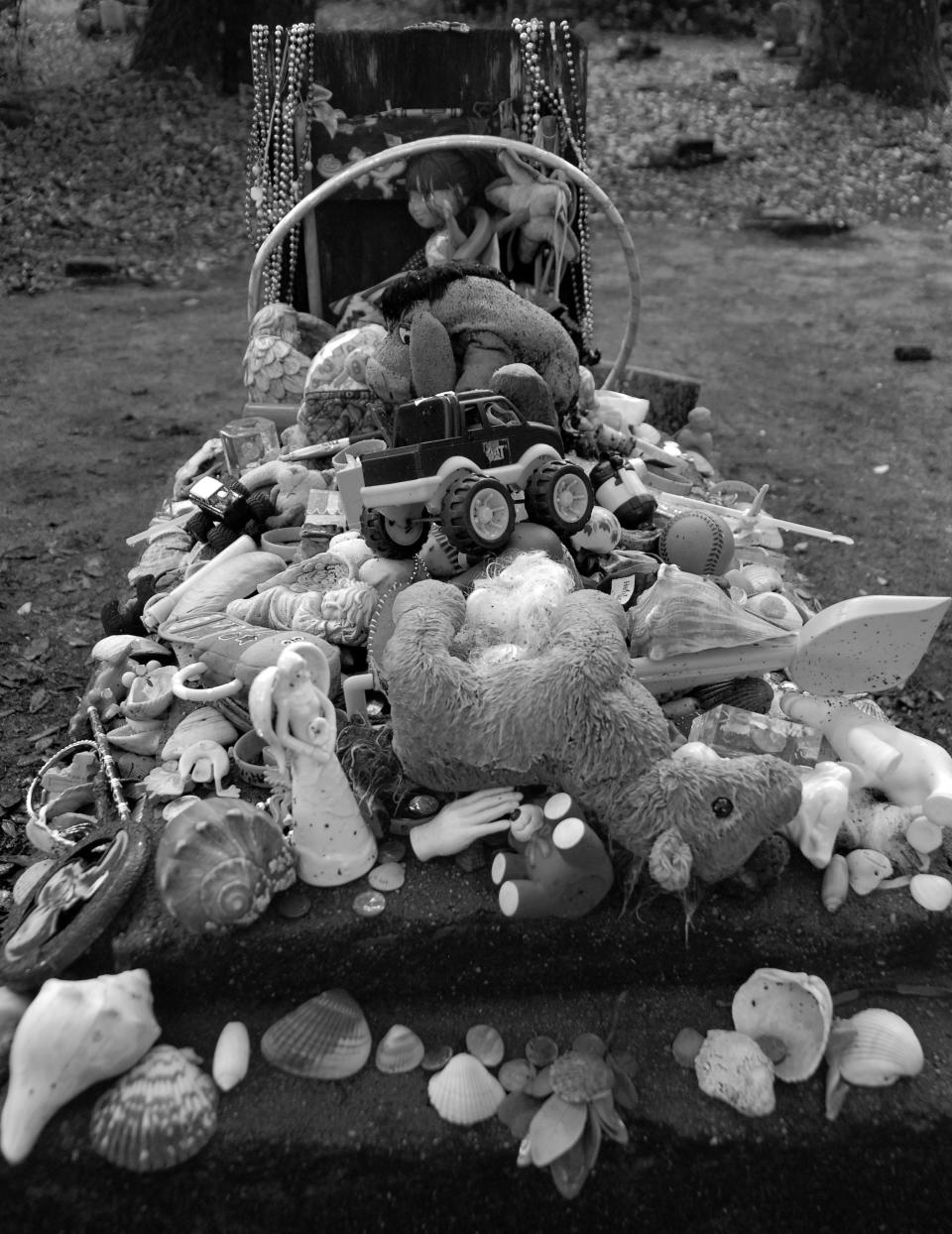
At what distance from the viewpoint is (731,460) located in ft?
16.0

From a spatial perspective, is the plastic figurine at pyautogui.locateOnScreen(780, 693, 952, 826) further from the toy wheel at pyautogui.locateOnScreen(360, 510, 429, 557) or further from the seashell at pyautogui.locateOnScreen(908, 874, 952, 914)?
the toy wheel at pyautogui.locateOnScreen(360, 510, 429, 557)

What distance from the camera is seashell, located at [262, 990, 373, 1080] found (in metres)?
1.61

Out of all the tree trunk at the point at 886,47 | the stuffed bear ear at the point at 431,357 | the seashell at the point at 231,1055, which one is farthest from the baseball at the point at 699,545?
the tree trunk at the point at 886,47

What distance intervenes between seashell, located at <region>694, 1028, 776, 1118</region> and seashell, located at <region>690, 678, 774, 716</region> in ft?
2.24

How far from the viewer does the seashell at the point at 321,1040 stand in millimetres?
1607

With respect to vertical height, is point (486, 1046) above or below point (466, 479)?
below

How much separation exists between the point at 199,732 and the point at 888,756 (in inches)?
53.0

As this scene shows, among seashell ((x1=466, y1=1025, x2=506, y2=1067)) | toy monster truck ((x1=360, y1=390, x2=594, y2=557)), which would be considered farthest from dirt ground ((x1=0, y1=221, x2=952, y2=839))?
seashell ((x1=466, y1=1025, x2=506, y2=1067))

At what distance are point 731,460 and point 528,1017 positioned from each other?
3658 millimetres

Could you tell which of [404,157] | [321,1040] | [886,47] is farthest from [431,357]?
A: [886,47]

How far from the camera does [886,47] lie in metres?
10.7

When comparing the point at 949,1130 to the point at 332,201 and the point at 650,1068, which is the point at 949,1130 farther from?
the point at 332,201

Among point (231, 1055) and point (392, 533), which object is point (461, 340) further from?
point (231, 1055)

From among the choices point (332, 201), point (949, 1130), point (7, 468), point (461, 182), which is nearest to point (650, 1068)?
point (949, 1130)
